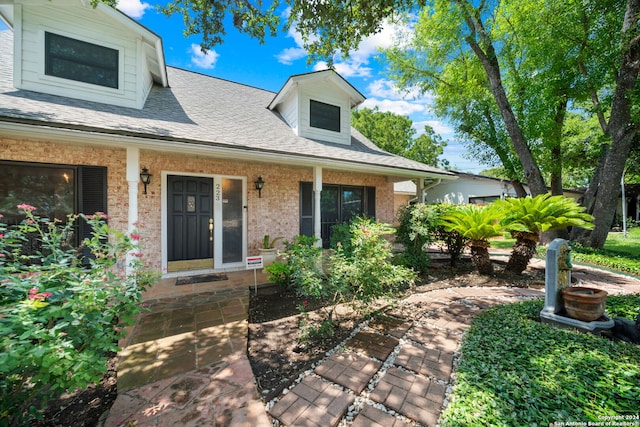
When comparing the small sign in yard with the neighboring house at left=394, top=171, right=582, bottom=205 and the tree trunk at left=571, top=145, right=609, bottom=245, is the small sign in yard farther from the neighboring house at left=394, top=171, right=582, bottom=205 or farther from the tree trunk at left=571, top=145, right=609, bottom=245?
the neighboring house at left=394, top=171, right=582, bottom=205

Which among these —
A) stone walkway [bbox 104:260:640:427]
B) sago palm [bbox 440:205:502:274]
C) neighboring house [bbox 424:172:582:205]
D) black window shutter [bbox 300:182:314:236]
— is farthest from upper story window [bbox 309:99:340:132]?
neighboring house [bbox 424:172:582:205]

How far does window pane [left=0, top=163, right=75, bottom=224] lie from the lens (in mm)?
4367

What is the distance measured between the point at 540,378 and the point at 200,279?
571 centimetres

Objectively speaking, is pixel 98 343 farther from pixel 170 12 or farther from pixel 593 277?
pixel 593 277

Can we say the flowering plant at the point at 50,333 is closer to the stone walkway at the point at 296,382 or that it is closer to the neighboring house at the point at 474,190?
the stone walkway at the point at 296,382

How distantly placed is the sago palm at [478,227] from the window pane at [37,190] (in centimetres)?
780

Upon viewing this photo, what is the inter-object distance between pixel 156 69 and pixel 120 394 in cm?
785

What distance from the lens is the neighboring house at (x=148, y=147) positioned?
444cm

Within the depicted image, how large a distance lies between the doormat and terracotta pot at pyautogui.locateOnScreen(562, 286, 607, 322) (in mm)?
5961

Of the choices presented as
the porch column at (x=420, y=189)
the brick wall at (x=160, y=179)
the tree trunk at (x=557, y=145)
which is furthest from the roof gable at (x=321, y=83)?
the tree trunk at (x=557, y=145)

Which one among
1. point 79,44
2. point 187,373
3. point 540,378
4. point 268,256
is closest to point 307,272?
point 187,373

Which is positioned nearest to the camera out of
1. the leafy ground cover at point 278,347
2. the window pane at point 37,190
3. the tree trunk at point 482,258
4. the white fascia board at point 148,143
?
the leafy ground cover at point 278,347

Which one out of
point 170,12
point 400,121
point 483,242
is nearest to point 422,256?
point 483,242

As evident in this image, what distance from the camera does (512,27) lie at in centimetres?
963
